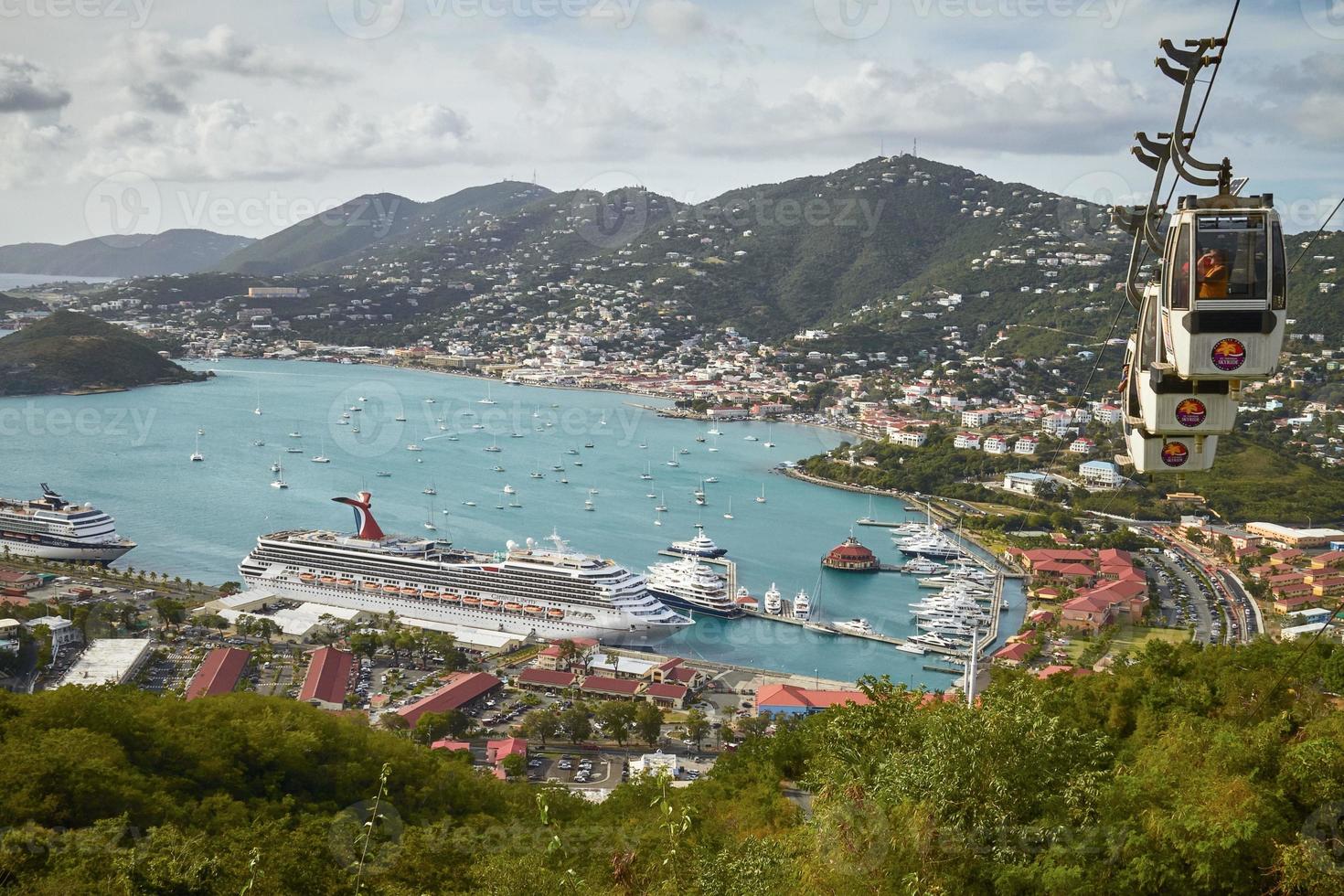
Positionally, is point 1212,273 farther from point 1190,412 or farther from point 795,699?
point 795,699

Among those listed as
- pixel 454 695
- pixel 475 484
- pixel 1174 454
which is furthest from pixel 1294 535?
pixel 1174 454

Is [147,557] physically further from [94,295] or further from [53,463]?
[94,295]

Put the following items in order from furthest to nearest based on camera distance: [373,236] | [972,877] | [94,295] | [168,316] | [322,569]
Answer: [373,236]
[94,295]
[168,316]
[322,569]
[972,877]

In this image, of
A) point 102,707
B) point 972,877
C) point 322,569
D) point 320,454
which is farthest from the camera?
point 320,454

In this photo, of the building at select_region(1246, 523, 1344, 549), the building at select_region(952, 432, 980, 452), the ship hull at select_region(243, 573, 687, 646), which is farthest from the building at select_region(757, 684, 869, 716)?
the building at select_region(952, 432, 980, 452)

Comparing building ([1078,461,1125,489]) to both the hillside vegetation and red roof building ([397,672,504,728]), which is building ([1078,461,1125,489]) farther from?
the hillside vegetation

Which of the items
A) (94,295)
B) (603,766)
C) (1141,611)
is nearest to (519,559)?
(603,766)

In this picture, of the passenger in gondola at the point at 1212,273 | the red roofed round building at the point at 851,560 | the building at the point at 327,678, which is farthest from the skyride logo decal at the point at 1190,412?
the red roofed round building at the point at 851,560
